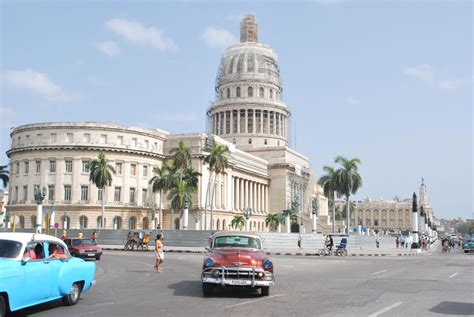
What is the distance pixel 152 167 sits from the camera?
269ft

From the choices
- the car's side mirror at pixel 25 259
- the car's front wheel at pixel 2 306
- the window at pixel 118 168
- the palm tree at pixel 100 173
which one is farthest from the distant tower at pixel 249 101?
the car's front wheel at pixel 2 306

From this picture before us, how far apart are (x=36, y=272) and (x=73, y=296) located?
195cm

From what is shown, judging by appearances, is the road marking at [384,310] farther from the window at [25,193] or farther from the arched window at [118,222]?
the window at [25,193]

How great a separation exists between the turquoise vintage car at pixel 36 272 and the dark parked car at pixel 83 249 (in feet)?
56.1

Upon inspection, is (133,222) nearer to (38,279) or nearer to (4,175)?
(4,175)

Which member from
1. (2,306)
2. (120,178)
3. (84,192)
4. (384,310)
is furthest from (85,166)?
(384,310)

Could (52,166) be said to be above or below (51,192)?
above

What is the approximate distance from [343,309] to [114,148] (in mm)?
67284

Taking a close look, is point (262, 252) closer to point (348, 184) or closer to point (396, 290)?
point (396, 290)

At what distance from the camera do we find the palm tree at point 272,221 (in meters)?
102

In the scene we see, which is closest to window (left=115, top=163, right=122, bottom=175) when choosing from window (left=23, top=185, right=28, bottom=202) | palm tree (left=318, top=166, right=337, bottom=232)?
window (left=23, top=185, right=28, bottom=202)

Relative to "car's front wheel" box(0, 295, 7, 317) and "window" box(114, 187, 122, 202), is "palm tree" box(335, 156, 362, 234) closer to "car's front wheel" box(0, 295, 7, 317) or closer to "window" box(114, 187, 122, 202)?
"window" box(114, 187, 122, 202)

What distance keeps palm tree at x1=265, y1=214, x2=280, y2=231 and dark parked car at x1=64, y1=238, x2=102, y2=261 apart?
72.0 m

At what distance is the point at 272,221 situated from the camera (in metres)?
104
